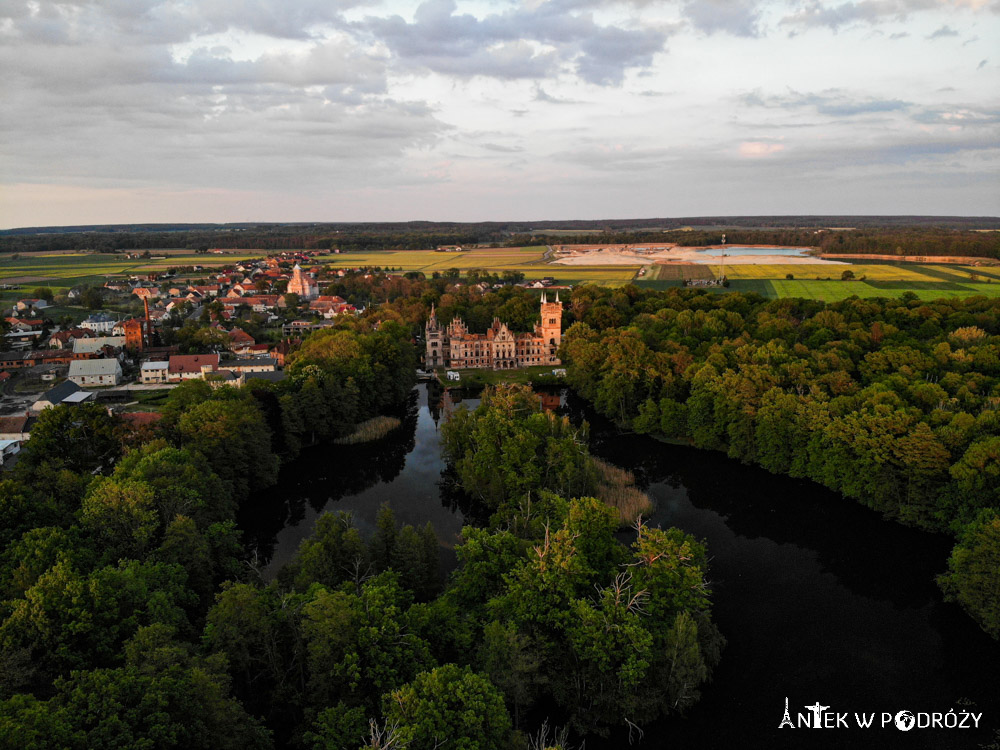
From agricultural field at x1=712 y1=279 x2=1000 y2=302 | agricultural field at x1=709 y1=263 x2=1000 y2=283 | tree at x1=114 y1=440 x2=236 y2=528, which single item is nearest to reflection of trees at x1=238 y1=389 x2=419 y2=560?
tree at x1=114 y1=440 x2=236 y2=528

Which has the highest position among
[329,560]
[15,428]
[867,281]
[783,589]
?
[867,281]

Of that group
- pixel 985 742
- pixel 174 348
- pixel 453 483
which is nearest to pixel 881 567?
pixel 985 742

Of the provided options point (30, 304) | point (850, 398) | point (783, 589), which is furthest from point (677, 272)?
point (30, 304)

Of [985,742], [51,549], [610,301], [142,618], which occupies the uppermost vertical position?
[610,301]

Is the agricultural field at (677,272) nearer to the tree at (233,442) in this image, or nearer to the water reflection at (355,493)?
the water reflection at (355,493)

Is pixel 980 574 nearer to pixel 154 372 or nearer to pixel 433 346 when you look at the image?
pixel 433 346

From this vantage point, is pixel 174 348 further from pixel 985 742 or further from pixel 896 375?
pixel 985 742

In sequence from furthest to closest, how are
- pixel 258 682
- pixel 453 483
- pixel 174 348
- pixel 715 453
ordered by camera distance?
pixel 174 348 < pixel 715 453 < pixel 453 483 < pixel 258 682
